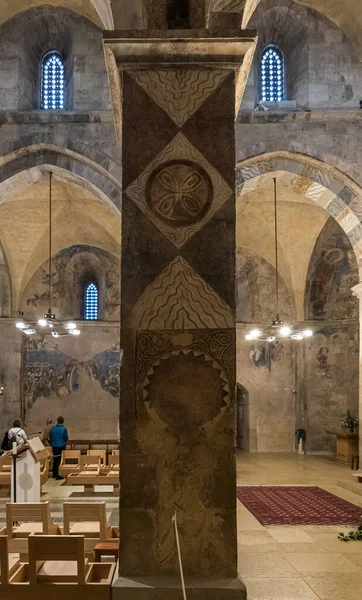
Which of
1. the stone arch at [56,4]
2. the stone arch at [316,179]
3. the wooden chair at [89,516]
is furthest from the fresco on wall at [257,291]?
the wooden chair at [89,516]

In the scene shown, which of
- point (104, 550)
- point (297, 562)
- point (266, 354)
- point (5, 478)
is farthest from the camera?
point (266, 354)

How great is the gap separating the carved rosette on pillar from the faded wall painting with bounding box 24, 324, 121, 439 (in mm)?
16351

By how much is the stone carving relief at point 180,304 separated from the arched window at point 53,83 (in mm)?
11740

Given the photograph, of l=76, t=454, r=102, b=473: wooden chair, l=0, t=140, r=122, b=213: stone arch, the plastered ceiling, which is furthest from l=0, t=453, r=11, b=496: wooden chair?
the plastered ceiling

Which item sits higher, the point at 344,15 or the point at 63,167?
the point at 344,15

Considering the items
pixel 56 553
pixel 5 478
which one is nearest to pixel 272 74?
pixel 5 478

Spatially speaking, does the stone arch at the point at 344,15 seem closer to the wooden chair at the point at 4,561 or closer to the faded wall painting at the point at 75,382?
the faded wall painting at the point at 75,382

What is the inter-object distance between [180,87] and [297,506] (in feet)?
28.9

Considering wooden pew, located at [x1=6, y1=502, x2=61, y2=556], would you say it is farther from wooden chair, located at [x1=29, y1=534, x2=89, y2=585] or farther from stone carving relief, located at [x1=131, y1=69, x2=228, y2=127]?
stone carving relief, located at [x1=131, y1=69, x2=228, y2=127]

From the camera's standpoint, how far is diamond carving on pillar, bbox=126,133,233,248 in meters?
4.11

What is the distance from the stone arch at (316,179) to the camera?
546 inches

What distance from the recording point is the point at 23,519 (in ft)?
20.8

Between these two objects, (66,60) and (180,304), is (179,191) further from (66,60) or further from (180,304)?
(66,60)

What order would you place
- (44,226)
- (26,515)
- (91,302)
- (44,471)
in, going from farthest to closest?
1. (91,302)
2. (44,226)
3. (44,471)
4. (26,515)
